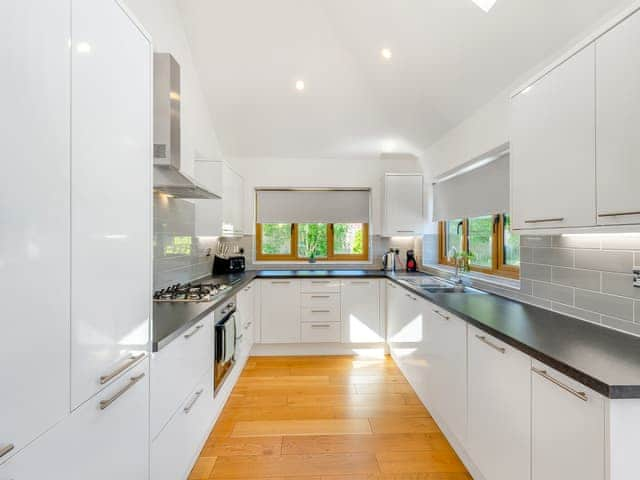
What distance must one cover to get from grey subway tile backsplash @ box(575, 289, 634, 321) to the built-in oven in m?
2.14

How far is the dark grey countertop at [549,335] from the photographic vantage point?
980 millimetres

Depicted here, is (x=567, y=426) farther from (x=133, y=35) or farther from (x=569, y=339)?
(x=133, y=35)

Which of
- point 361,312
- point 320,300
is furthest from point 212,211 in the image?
point 361,312

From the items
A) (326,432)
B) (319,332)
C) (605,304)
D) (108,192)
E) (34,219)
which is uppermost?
(108,192)

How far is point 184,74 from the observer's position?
2.80 metres

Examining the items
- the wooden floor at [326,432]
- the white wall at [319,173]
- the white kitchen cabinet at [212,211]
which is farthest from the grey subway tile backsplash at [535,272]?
the white kitchen cabinet at [212,211]

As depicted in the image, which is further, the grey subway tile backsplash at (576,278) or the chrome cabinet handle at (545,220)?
the grey subway tile backsplash at (576,278)

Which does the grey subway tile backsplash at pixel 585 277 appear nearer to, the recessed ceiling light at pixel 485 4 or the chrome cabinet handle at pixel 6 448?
the recessed ceiling light at pixel 485 4

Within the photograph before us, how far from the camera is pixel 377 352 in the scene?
3.63 metres

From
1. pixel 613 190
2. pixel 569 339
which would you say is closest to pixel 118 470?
pixel 569 339

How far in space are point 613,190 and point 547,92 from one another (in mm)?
595

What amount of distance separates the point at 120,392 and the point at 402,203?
3.48 m

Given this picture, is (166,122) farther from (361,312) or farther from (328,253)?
(328,253)

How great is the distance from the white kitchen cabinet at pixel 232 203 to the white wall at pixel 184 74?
33 centimetres
